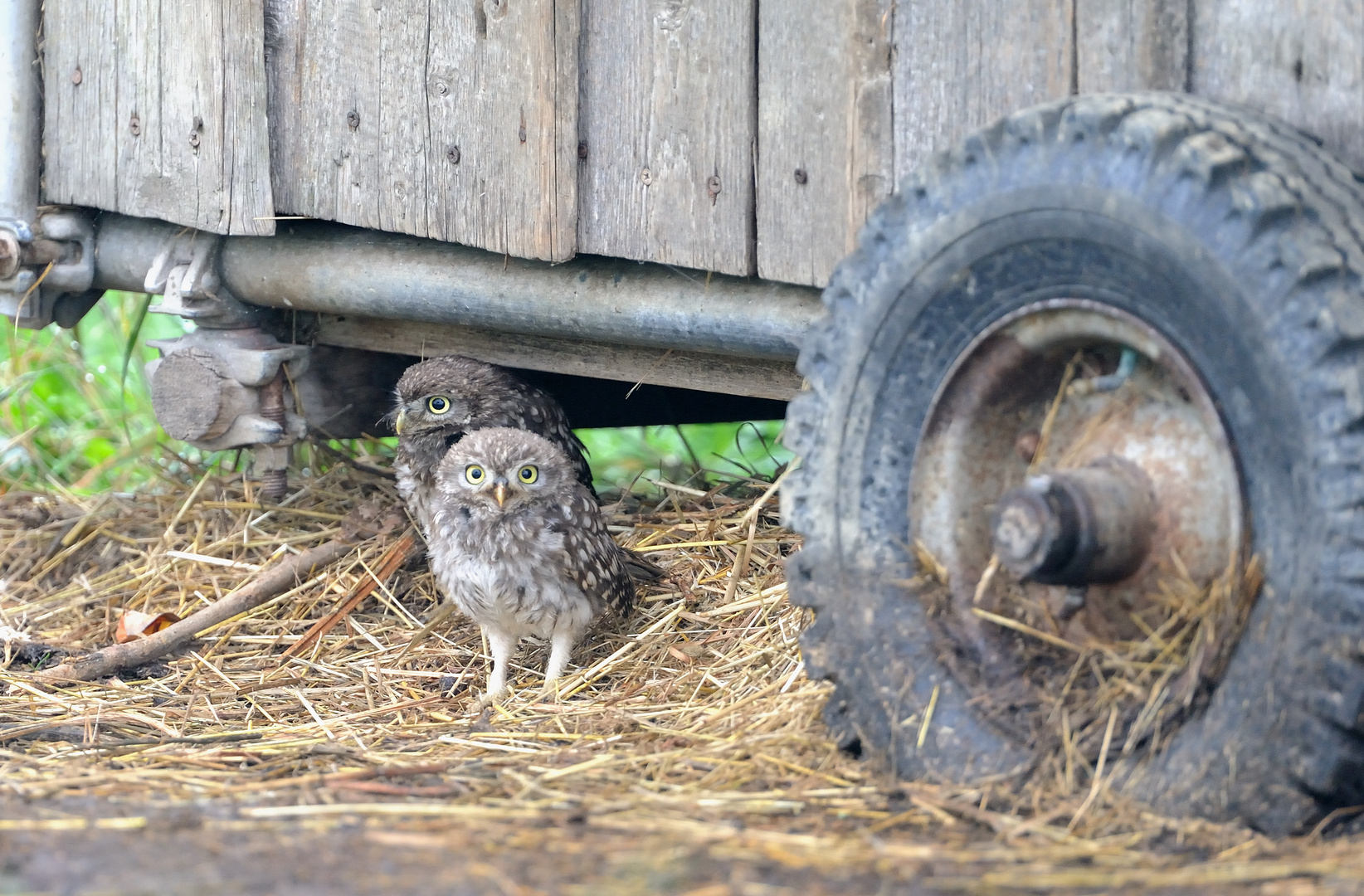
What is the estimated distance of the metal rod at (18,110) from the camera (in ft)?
18.6

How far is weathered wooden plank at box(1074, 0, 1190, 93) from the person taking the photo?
3354 mm

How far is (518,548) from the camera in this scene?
474cm

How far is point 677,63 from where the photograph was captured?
14.3 ft

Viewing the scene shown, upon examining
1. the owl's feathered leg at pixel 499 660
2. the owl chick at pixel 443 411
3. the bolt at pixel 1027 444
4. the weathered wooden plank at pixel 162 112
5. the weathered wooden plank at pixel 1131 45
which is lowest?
the owl's feathered leg at pixel 499 660

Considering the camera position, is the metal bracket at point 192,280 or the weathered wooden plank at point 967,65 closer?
the weathered wooden plank at point 967,65

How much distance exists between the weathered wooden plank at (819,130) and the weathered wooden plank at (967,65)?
0.20ft

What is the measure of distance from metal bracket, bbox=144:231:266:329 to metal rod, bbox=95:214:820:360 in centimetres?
5

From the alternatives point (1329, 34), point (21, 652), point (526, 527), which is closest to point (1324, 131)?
point (1329, 34)

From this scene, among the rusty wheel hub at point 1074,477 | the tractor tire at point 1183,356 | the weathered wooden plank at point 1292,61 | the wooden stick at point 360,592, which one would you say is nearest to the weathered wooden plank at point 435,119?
the wooden stick at point 360,592

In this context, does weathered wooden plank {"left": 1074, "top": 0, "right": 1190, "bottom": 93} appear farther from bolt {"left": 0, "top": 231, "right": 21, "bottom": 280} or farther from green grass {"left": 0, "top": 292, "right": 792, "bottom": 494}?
bolt {"left": 0, "top": 231, "right": 21, "bottom": 280}

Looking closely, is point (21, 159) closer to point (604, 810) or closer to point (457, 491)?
point (457, 491)

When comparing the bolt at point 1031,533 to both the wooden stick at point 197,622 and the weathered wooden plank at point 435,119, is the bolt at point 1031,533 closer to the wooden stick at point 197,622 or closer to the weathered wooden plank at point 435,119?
the weathered wooden plank at point 435,119

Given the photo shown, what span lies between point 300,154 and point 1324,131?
3528 millimetres

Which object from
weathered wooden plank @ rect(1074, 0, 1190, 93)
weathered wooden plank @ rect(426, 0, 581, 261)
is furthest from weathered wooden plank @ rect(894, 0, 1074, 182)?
weathered wooden plank @ rect(426, 0, 581, 261)
